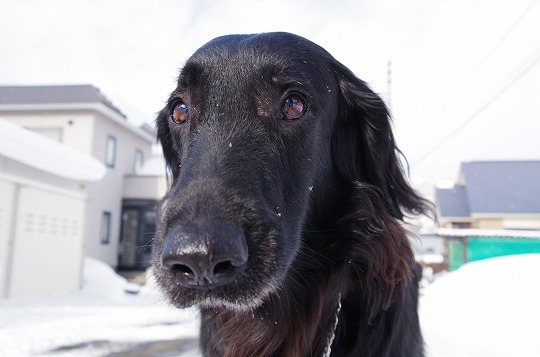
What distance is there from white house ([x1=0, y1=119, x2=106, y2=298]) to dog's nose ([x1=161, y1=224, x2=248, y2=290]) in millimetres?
10065

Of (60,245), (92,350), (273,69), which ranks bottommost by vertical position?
(92,350)

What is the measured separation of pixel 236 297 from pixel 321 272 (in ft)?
2.73

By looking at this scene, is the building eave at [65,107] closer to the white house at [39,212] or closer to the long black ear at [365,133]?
the white house at [39,212]

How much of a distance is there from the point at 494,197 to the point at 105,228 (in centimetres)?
2095

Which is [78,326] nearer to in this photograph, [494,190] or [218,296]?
[218,296]

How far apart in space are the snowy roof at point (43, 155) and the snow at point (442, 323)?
3.33m

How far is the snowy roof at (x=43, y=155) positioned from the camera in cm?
1041

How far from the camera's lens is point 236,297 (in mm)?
1696

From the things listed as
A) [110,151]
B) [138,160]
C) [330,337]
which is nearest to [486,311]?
[330,337]

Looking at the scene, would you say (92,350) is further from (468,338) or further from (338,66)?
(338,66)

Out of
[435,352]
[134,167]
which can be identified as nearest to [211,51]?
[435,352]

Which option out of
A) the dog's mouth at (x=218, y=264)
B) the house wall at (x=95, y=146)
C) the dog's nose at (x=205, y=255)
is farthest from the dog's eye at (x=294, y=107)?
the house wall at (x=95, y=146)

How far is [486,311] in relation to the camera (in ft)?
21.6

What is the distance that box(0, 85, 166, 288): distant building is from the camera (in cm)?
1889
